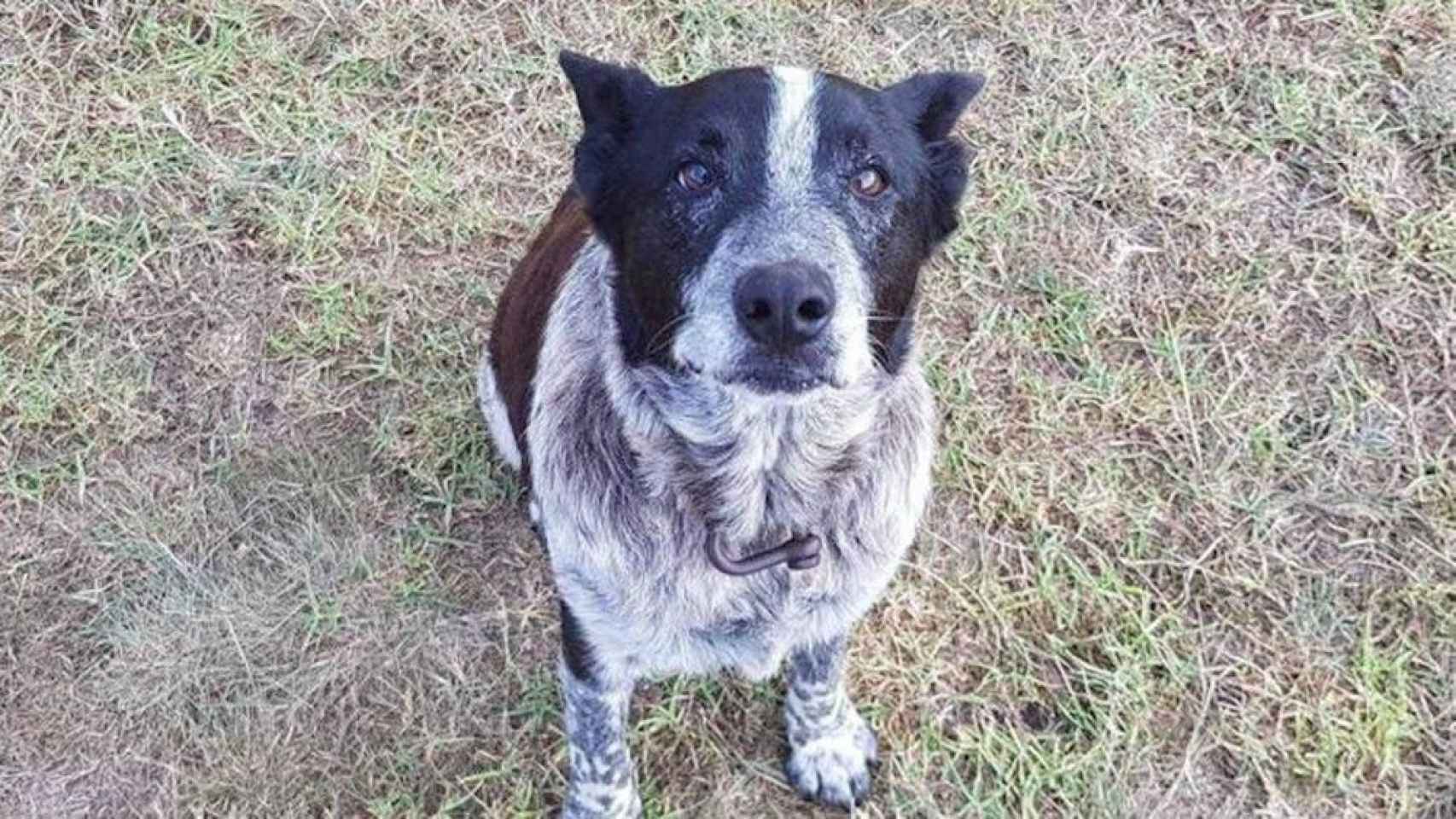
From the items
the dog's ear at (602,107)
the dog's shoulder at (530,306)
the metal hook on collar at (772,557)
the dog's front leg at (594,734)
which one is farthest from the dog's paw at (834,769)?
the dog's ear at (602,107)

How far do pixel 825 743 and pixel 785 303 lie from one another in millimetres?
1572

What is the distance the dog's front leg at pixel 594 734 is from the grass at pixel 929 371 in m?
0.19

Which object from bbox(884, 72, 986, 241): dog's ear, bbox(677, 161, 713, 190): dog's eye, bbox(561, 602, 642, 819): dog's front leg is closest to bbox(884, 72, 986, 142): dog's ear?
bbox(884, 72, 986, 241): dog's ear

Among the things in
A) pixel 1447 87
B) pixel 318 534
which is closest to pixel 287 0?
pixel 318 534

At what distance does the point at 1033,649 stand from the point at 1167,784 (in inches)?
19.2

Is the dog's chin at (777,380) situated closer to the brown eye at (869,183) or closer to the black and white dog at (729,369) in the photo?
the black and white dog at (729,369)

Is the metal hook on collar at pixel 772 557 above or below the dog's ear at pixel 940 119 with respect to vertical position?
below

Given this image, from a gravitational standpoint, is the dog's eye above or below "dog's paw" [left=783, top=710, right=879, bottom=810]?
above

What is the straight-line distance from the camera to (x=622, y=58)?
487 cm

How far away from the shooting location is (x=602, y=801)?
140 inches

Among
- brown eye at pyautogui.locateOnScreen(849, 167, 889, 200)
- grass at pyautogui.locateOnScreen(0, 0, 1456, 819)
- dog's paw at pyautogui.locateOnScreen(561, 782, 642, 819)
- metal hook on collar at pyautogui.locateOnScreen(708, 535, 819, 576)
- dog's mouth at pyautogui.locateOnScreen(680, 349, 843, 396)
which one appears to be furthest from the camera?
grass at pyautogui.locateOnScreen(0, 0, 1456, 819)

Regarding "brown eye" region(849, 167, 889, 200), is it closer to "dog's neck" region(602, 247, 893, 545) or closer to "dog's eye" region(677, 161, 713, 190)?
"dog's eye" region(677, 161, 713, 190)

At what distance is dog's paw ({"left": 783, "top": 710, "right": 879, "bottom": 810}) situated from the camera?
3.67 metres

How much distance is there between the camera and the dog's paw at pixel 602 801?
354 centimetres
